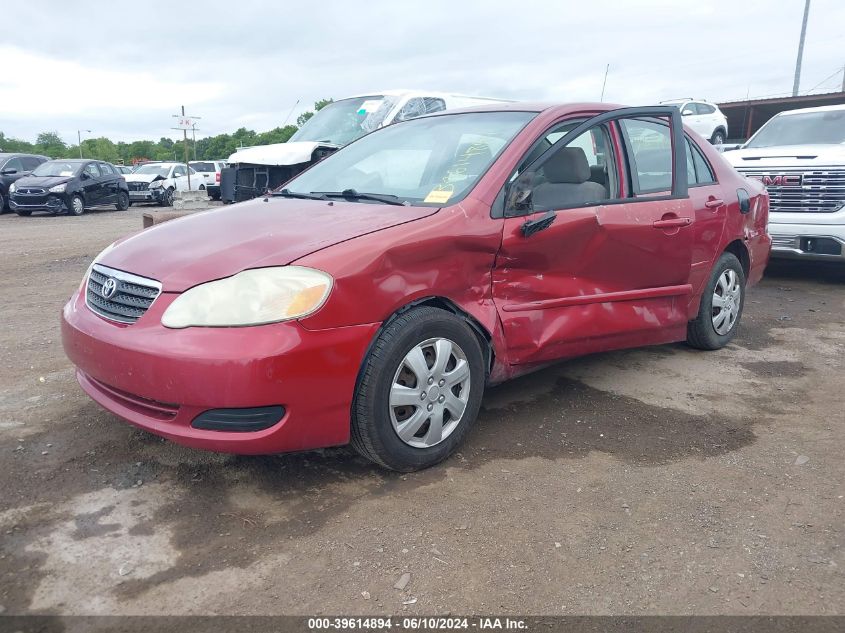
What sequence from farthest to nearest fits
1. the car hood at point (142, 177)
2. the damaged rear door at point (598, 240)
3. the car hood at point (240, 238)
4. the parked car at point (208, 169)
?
1. the parked car at point (208, 169)
2. the car hood at point (142, 177)
3. the damaged rear door at point (598, 240)
4. the car hood at point (240, 238)

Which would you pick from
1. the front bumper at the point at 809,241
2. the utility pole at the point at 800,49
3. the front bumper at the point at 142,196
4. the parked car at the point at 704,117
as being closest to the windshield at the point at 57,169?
the front bumper at the point at 142,196

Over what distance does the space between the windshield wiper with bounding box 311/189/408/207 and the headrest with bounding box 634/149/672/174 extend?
1513 mm

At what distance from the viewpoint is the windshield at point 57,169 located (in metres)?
16.6

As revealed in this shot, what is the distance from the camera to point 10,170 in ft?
56.0

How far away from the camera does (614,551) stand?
2348 millimetres

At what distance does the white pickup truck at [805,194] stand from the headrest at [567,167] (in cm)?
435

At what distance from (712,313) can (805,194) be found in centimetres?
313

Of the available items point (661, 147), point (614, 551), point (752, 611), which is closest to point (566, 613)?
point (614, 551)

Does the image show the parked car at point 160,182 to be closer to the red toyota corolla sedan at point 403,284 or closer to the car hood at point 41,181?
the car hood at point 41,181

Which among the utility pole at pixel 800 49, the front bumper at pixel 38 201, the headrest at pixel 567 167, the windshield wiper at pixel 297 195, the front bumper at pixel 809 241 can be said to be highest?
the utility pole at pixel 800 49

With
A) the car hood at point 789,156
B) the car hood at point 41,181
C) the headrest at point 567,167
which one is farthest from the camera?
the car hood at point 41,181

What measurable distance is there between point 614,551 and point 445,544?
58 cm

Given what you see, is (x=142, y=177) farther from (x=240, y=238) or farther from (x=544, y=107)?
(x=240, y=238)

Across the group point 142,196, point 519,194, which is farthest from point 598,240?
point 142,196
